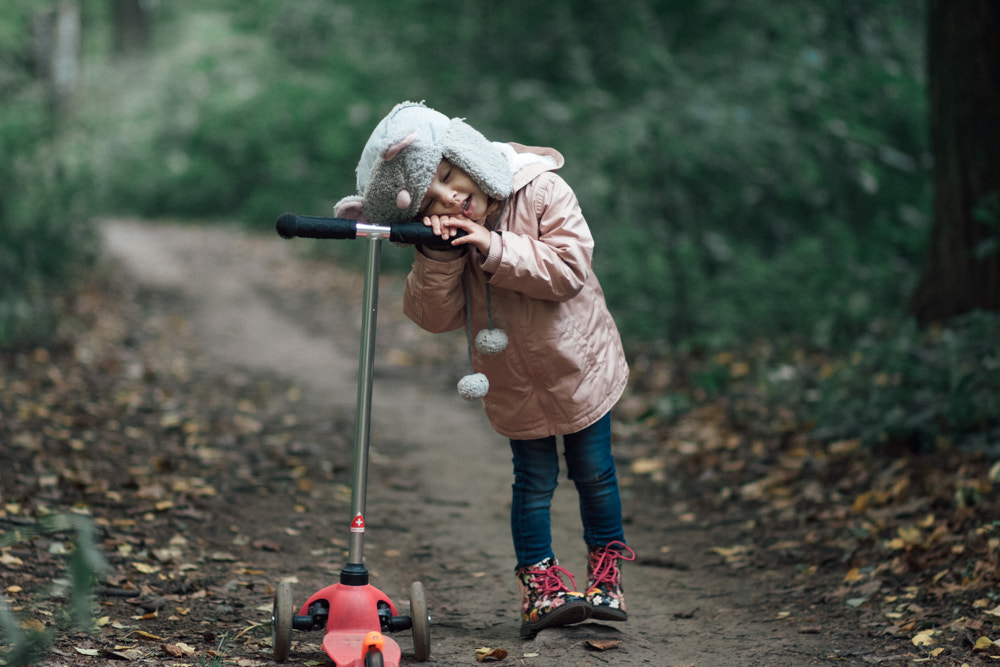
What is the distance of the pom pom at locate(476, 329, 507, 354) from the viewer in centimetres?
305

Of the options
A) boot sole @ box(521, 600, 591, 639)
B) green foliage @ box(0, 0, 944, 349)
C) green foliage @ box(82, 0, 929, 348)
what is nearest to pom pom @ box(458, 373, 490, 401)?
boot sole @ box(521, 600, 591, 639)

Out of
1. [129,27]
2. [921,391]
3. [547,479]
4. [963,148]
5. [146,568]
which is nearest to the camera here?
[547,479]

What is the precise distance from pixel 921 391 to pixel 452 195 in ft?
11.5

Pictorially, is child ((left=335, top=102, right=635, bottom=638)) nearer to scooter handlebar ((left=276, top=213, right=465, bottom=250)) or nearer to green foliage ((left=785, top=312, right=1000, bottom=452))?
scooter handlebar ((left=276, top=213, right=465, bottom=250))

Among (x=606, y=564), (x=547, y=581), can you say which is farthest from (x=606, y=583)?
(x=547, y=581)

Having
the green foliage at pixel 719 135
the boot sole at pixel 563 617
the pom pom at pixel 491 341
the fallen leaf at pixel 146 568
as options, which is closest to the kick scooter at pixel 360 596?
the pom pom at pixel 491 341

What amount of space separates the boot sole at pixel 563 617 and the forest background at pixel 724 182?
8.47ft

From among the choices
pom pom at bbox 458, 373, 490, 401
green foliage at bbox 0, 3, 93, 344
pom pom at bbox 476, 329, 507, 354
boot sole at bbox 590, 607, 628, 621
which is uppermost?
green foliage at bbox 0, 3, 93, 344

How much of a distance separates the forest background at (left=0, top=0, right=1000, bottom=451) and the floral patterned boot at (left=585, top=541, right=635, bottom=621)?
2.35m

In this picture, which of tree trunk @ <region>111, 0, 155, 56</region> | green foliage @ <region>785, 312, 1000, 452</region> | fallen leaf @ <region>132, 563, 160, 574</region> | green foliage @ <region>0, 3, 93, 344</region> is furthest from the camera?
tree trunk @ <region>111, 0, 155, 56</region>

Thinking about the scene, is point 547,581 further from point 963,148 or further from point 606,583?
point 963,148

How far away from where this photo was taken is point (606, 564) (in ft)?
11.1

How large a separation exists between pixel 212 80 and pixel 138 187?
10.6 feet

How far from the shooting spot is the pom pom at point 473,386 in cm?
300
